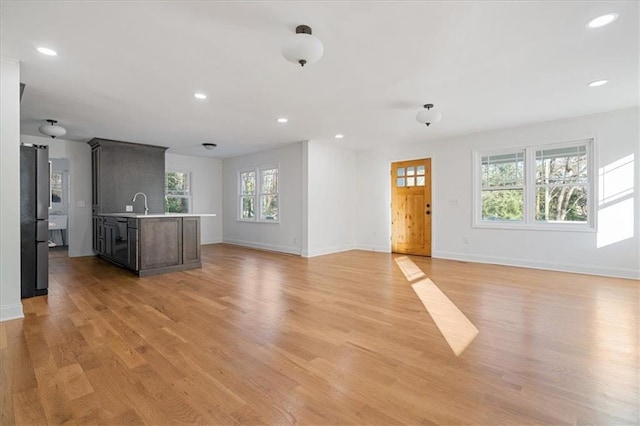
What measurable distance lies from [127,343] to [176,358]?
54 centimetres

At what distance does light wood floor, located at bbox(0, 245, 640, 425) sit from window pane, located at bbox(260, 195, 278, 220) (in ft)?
12.2

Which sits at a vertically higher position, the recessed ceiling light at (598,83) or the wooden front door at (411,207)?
the recessed ceiling light at (598,83)

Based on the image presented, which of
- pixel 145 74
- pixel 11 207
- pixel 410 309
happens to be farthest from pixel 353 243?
pixel 11 207

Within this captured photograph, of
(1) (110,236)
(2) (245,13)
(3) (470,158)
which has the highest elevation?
(2) (245,13)

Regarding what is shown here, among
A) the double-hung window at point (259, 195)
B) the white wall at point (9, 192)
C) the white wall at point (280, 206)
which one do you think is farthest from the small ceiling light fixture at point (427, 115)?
the white wall at point (9, 192)

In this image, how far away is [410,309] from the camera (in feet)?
10.4

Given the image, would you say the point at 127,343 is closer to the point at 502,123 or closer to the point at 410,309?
the point at 410,309

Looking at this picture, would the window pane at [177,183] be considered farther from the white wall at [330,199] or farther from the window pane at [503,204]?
the window pane at [503,204]

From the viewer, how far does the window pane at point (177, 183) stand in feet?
26.6

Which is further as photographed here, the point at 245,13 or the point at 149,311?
the point at 149,311

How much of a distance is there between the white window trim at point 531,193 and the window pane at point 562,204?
77 mm

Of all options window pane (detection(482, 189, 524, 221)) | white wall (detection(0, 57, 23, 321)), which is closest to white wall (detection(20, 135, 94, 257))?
white wall (detection(0, 57, 23, 321))

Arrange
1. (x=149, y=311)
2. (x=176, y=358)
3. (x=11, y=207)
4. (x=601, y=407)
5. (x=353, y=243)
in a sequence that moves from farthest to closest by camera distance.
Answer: (x=353, y=243) < (x=149, y=311) < (x=11, y=207) < (x=176, y=358) < (x=601, y=407)

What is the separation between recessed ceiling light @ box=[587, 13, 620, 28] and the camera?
2.26 m
